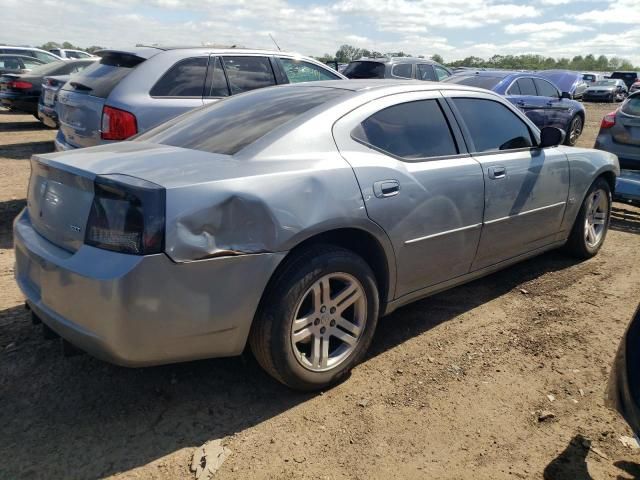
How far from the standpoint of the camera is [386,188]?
2.98 meters

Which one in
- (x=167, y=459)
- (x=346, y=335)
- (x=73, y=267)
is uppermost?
(x=73, y=267)

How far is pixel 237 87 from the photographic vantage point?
6.05 metres

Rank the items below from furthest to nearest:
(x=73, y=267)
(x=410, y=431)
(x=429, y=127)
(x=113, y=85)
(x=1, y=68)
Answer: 1. (x=1, y=68)
2. (x=113, y=85)
3. (x=429, y=127)
4. (x=410, y=431)
5. (x=73, y=267)

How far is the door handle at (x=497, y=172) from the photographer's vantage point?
12.0ft

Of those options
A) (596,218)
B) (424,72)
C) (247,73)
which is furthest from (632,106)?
(424,72)

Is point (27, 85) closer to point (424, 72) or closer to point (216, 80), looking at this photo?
point (216, 80)

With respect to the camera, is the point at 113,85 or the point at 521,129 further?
the point at 113,85

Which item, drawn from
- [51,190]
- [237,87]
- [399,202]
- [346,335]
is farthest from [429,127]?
[237,87]

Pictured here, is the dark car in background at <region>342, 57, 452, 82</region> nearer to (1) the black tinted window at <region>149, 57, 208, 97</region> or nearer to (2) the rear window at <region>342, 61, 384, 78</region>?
(2) the rear window at <region>342, 61, 384, 78</region>

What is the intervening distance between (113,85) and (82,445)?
13.0ft

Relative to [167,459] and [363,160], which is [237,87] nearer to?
[363,160]

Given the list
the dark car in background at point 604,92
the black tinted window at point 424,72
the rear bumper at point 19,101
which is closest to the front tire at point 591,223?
the black tinted window at point 424,72

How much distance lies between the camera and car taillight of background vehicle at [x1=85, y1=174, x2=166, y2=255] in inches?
87.7

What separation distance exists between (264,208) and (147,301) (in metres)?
0.65
